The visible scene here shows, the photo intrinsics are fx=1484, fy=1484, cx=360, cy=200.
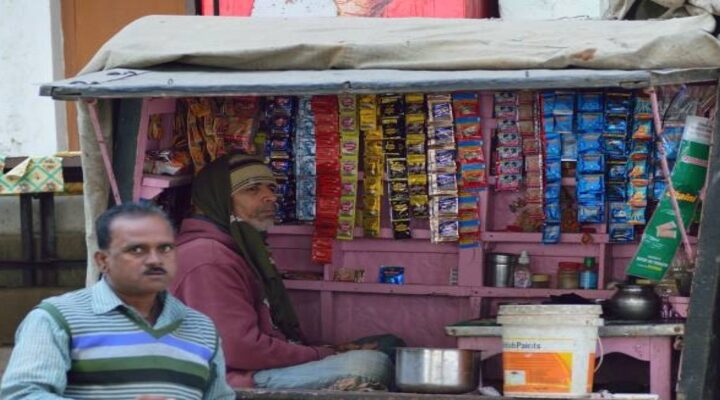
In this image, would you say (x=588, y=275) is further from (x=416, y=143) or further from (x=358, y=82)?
(x=358, y=82)

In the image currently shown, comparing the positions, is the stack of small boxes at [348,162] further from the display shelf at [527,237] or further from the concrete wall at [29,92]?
the concrete wall at [29,92]

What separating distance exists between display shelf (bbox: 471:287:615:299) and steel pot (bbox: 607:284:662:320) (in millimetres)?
458

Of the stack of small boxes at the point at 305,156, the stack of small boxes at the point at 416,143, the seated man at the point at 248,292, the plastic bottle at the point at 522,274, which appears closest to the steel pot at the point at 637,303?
the plastic bottle at the point at 522,274

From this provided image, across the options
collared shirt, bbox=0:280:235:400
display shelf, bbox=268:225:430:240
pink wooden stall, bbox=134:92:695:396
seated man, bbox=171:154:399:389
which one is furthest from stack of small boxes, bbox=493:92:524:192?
collared shirt, bbox=0:280:235:400

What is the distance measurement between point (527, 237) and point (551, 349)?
1054 millimetres

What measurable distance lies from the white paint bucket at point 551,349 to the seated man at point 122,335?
1662 millimetres

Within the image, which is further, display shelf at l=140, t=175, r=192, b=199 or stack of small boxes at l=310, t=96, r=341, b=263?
stack of small boxes at l=310, t=96, r=341, b=263

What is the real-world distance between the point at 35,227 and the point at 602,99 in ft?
15.5

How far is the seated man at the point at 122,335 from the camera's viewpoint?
392 cm

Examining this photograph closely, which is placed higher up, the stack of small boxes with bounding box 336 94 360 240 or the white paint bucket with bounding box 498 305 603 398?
the stack of small boxes with bounding box 336 94 360 240

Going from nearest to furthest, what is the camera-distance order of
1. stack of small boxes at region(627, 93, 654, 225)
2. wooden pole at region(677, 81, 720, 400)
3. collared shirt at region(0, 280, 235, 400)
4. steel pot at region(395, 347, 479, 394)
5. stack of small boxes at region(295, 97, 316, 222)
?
collared shirt at region(0, 280, 235, 400)
wooden pole at region(677, 81, 720, 400)
steel pot at region(395, 347, 479, 394)
stack of small boxes at region(627, 93, 654, 225)
stack of small boxes at region(295, 97, 316, 222)

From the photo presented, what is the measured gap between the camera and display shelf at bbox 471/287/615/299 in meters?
6.39

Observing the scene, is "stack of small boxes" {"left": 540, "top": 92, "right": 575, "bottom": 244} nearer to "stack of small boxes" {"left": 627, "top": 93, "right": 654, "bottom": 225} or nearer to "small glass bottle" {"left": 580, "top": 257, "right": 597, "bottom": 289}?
"small glass bottle" {"left": 580, "top": 257, "right": 597, "bottom": 289}

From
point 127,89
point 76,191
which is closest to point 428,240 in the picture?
point 127,89
